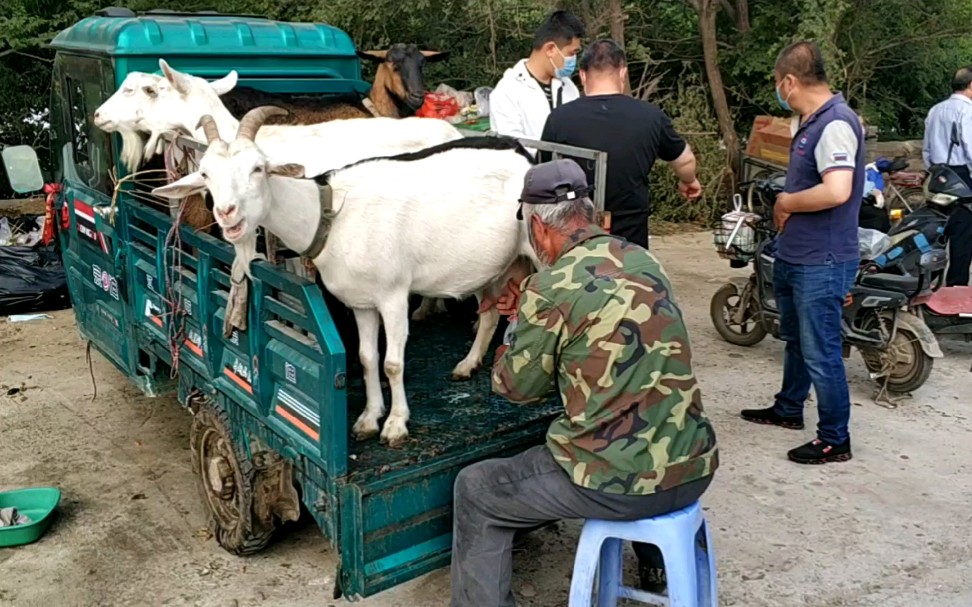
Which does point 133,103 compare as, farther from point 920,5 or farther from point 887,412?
point 920,5

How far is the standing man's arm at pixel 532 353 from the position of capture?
3.04m

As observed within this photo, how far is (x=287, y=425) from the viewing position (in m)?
3.55

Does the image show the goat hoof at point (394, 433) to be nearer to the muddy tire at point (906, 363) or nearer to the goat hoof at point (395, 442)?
the goat hoof at point (395, 442)

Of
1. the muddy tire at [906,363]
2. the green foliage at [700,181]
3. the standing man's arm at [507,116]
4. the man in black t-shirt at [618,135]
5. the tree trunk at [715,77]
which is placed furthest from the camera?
the tree trunk at [715,77]

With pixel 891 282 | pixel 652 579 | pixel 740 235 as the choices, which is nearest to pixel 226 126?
pixel 652 579

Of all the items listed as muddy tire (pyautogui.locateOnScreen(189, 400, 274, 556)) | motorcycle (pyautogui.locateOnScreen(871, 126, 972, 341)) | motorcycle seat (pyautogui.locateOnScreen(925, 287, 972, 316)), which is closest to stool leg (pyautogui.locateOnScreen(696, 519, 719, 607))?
muddy tire (pyautogui.locateOnScreen(189, 400, 274, 556))

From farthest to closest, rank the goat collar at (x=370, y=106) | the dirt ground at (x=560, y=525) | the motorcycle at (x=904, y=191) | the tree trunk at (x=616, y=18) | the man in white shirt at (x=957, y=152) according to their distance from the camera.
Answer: the tree trunk at (x=616, y=18)
the motorcycle at (x=904, y=191)
the man in white shirt at (x=957, y=152)
the goat collar at (x=370, y=106)
the dirt ground at (x=560, y=525)

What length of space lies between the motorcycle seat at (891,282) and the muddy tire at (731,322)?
0.97m

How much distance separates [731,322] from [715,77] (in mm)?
5592

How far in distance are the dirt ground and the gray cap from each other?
5.48 ft

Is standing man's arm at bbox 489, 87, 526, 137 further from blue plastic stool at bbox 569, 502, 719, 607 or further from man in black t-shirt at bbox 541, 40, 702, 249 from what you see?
blue plastic stool at bbox 569, 502, 719, 607

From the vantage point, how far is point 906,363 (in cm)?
595

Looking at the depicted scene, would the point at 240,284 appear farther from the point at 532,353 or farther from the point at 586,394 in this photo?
the point at 586,394

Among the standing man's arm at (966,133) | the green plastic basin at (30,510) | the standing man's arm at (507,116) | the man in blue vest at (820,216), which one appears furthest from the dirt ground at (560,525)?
the standing man's arm at (507,116)
